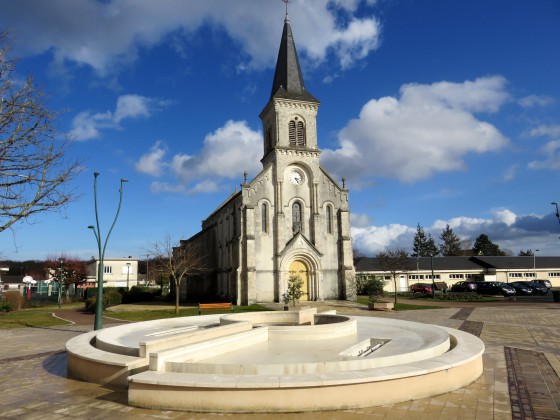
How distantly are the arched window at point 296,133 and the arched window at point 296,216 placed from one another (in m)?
5.95

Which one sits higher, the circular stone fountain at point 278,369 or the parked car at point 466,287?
the circular stone fountain at point 278,369

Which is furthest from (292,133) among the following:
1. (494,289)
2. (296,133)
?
(494,289)

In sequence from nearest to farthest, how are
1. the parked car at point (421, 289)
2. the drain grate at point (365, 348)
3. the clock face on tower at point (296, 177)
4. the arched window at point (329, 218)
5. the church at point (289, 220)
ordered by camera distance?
the drain grate at point (365, 348) < the church at point (289, 220) < the clock face on tower at point (296, 177) < the arched window at point (329, 218) < the parked car at point (421, 289)

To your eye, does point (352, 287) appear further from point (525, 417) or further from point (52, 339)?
point (525, 417)

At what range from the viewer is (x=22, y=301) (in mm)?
37906

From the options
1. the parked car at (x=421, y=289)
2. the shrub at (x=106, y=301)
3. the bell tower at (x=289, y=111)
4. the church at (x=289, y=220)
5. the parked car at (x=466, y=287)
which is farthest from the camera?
the parked car at (x=421, y=289)

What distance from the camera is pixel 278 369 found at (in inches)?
296

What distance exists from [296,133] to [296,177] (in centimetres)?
448

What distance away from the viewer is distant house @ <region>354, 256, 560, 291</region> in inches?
2485

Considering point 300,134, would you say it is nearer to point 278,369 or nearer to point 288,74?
point 288,74

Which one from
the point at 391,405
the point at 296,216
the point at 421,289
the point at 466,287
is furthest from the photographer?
the point at 421,289

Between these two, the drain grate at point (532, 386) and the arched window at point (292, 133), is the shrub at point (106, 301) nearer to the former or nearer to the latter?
the arched window at point (292, 133)

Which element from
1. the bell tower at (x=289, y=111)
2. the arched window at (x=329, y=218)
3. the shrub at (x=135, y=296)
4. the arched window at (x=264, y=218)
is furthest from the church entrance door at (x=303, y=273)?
the shrub at (x=135, y=296)

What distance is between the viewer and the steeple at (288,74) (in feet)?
130
